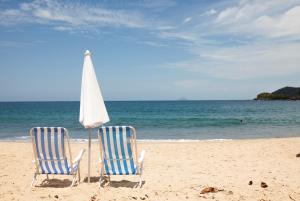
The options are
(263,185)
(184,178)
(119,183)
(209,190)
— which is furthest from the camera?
(184,178)

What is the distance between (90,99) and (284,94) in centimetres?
13314

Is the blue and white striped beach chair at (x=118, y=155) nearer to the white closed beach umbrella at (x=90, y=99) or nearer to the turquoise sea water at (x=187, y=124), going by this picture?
the white closed beach umbrella at (x=90, y=99)

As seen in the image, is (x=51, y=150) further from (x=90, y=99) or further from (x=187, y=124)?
(x=187, y=124)

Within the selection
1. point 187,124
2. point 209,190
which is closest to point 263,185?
point 209,190

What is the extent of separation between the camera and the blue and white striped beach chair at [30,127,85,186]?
19.5 ft

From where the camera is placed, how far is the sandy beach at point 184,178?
5.46 meters

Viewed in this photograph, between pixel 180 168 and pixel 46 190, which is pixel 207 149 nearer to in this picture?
pixel 180 168

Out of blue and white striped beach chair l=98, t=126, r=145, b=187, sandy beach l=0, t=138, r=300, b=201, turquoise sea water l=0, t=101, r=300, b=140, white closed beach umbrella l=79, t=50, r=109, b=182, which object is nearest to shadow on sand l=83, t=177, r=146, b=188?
sandy beach l=0, t=138, r=300, b=201

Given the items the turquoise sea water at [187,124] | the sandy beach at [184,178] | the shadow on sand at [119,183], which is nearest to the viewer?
the sandy beach at [184,178]

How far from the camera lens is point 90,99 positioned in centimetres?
596

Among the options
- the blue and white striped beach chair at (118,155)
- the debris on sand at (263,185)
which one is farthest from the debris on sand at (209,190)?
the blue and white striped beach chair at (118,155)

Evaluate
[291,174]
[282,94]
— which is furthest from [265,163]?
[282,94]

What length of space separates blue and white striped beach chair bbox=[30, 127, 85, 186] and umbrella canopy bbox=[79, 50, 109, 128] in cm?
51

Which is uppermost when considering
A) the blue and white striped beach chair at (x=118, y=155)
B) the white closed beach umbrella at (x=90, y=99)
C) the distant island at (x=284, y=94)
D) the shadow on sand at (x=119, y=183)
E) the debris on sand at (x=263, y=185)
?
the distant island at (x=284, y=94)
